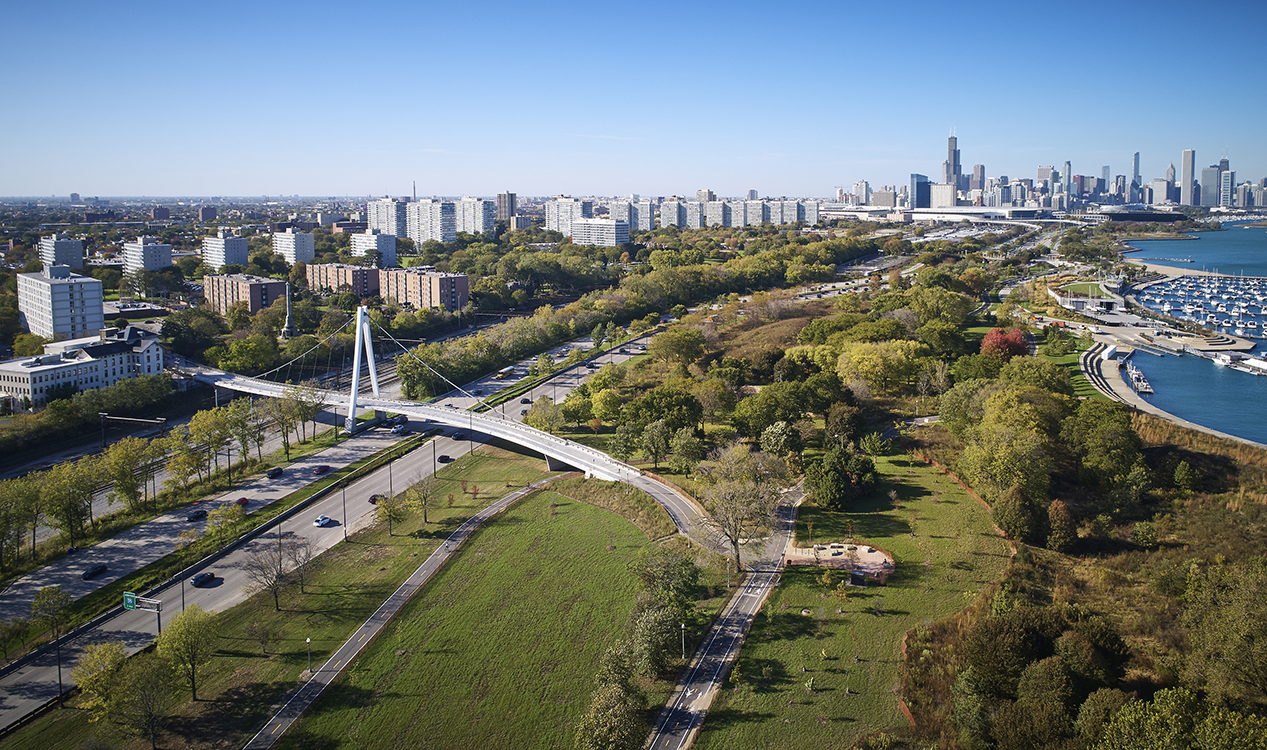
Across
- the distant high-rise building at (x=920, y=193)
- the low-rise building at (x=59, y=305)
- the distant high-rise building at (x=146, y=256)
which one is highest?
the distant high-rise building at (x=920, y=193)

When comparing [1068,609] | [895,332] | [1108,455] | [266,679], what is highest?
[895,332]

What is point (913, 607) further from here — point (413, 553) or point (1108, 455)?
point (413, 553)

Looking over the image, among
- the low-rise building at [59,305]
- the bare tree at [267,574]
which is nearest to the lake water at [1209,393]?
the bare tree at [267,574]

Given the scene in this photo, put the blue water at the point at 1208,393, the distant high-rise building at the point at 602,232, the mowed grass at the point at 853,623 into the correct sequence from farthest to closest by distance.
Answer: the distant high-rise building at the point at 602,232 → the blue water at the point at 1208,393 → the mowed grass at the point at 853,623

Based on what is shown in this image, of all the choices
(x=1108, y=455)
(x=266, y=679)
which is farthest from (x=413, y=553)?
(x=1108, y=455)

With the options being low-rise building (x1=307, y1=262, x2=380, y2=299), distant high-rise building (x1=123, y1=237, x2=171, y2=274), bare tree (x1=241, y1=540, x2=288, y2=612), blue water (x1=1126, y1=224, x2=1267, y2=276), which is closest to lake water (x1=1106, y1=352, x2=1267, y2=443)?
bare tree (x1=241, y1=540, x2=288, y2=612)

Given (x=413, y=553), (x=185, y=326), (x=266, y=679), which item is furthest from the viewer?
(x=185, y=326)

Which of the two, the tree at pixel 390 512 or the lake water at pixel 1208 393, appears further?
the lake water at pixel 1208 393

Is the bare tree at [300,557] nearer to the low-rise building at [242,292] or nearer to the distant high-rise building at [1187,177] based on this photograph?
the low-rise building at [242,292]

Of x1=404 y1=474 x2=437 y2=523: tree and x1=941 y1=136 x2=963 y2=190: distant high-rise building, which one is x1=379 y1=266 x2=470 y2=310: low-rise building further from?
x1=941 y1=136 x2=963 y2=190: distant high-rise building
